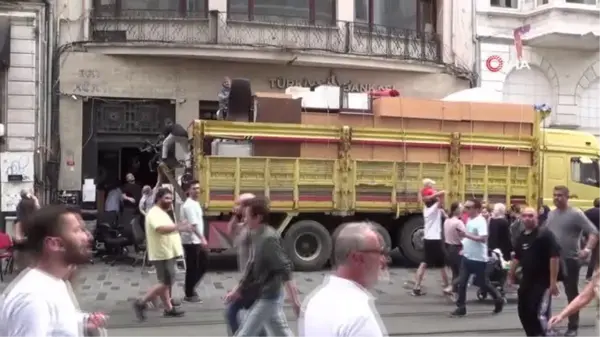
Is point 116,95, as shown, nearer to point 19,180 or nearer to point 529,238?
point 19,180

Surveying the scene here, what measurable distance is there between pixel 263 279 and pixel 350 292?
12.1ft

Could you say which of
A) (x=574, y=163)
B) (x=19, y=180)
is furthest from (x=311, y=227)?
(x=19, y=180)

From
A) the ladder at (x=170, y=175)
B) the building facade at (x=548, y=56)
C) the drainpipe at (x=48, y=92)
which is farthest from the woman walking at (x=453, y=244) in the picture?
the building facade at (x=548, y=56)

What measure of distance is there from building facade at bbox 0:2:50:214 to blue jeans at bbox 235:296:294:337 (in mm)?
13543

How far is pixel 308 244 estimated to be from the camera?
632 inches

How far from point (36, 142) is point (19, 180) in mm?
1079

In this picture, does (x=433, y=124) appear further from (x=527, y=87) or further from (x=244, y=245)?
(x=244, y=245)

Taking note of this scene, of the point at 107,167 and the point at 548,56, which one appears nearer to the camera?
the point at 107,167

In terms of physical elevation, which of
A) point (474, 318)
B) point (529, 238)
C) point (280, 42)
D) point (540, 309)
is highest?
point (280, 42)

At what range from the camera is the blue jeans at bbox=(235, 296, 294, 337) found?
6.79m

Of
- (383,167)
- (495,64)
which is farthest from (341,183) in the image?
(495,64)

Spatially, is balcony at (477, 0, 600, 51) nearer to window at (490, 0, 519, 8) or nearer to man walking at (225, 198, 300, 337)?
window at (490, 0, 519, 8)

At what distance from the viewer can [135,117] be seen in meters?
20.8

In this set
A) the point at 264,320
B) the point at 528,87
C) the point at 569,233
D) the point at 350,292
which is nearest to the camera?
the point at 350,292
